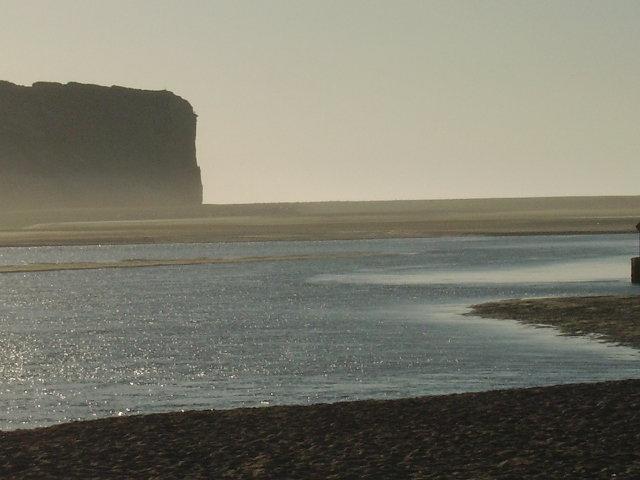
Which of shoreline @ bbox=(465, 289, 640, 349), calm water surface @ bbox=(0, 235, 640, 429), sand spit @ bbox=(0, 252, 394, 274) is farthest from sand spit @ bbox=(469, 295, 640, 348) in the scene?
sand spit @ bbox=(0, 252, 394, 274)

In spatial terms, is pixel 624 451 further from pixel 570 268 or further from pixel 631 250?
pixel 631 250

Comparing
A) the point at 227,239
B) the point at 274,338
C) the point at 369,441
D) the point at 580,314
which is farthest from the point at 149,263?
the point at 369,441

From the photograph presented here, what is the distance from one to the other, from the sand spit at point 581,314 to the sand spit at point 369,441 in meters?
14.0

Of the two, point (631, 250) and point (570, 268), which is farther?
point (631, 250)

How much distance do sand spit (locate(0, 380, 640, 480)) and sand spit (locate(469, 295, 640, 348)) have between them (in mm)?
14028

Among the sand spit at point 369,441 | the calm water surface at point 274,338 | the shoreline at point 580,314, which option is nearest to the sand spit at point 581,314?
the shoreline at point 580,314

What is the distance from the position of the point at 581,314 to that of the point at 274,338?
1083cm

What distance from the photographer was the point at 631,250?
100 metres

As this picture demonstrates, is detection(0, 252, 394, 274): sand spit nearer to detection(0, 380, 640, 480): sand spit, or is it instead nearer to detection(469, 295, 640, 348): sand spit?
detection(469, 295, 640, 348): sand spit

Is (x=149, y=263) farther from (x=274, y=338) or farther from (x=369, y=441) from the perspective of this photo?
(x=369, y=441)

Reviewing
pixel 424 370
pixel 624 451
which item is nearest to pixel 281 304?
pixel 424 370

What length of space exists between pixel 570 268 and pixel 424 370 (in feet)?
152

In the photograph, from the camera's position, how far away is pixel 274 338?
132 ft

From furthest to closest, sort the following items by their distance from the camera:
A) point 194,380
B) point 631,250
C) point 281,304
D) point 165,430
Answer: point 631,250 → point 281,304 → point 194,380 → point 165,430
